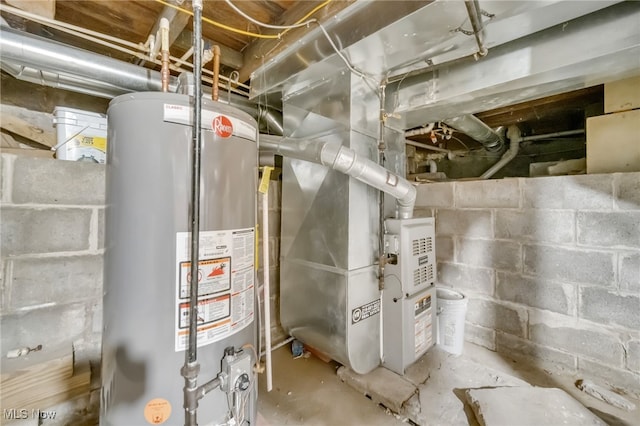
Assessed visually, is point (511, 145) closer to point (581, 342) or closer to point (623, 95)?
point (623, 95)

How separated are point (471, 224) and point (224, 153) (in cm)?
206

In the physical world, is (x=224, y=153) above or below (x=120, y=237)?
above

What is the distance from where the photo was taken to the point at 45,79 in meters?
1.32

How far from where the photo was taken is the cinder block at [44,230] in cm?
109

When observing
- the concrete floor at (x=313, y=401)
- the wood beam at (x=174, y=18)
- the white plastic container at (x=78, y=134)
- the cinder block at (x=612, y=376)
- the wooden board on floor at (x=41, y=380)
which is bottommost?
the concrete floor at (x=313, y=401)

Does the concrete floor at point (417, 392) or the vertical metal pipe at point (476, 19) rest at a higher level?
the vertical metal pipe at point (476, 19)

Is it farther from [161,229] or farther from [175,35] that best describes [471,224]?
[175,35]

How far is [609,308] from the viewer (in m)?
1.61

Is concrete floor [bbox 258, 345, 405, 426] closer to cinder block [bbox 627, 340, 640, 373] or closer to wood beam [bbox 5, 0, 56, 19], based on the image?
cinder block [bbox 627, 340, 640, 373]

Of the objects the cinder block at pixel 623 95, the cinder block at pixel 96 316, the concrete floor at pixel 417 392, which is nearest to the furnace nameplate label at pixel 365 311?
the concrete floor at pixel 417 392

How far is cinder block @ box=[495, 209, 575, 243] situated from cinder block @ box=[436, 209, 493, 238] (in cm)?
7

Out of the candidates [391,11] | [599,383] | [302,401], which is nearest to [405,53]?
[391,11]

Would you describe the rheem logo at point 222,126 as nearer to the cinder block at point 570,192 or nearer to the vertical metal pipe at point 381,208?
the vertical metal pipe at point 381,208

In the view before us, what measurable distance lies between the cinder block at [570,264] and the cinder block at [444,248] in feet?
1.69
